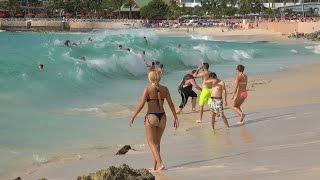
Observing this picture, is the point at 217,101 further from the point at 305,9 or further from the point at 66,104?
the point at 305,9

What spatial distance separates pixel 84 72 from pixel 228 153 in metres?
18.0

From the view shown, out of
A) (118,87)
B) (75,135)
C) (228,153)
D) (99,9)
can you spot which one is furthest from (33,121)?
(99,9)

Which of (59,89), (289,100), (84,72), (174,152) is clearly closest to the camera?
(174,152)

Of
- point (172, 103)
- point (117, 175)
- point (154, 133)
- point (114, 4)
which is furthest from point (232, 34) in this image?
point (117, 175)

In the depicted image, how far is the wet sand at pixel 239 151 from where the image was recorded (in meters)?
7.54

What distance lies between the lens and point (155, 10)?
135750 mm

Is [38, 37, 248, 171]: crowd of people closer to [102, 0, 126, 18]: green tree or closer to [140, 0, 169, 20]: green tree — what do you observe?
[140, 0, 169, 20]: green tree

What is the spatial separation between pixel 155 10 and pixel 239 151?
12777cm

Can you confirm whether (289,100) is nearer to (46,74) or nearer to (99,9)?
(46,74)

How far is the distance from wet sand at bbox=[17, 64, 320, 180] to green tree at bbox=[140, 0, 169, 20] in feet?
395

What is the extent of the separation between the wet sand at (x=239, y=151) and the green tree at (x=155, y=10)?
12037cm

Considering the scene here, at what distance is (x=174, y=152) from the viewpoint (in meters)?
9.84

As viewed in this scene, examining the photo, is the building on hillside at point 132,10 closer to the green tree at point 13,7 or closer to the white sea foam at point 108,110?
the green tree at point 13,7

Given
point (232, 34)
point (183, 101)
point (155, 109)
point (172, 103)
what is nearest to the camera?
point (155, 109)
